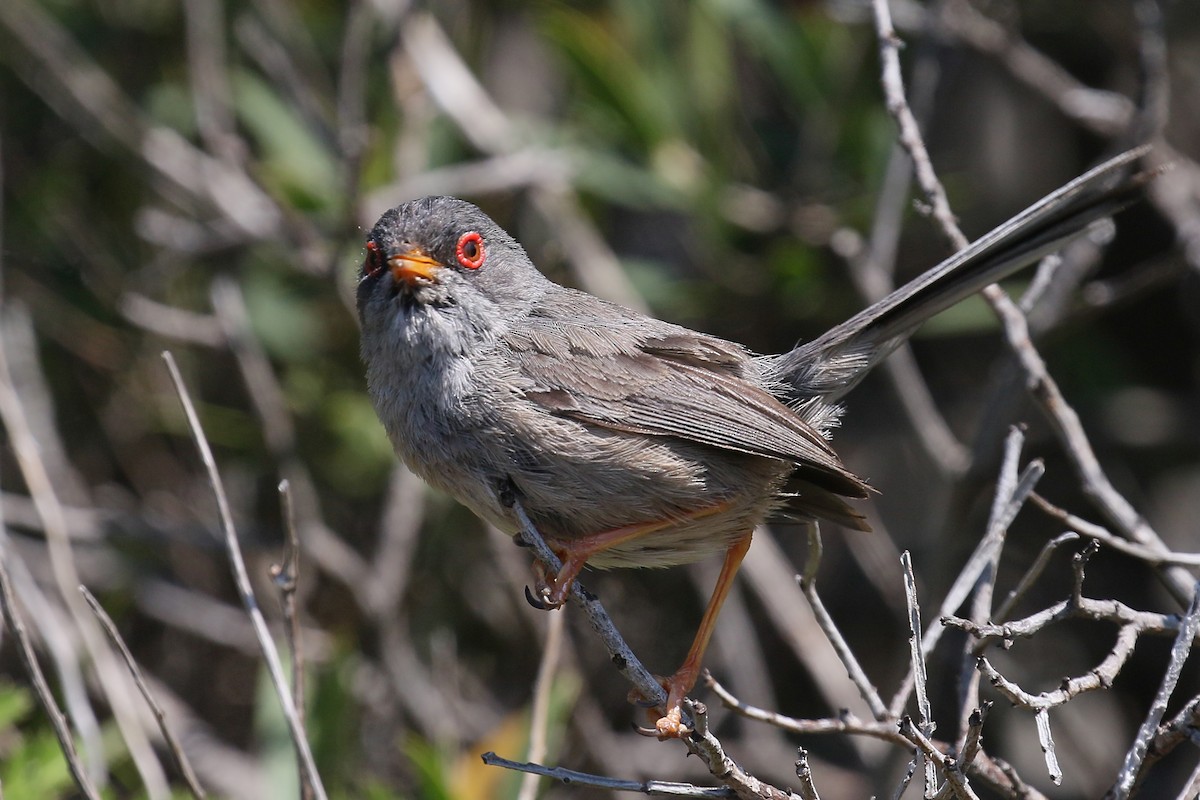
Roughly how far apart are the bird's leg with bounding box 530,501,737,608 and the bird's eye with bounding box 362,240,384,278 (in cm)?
94

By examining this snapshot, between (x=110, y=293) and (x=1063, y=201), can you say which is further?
(x=110, y=293)

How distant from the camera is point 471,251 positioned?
140 inches

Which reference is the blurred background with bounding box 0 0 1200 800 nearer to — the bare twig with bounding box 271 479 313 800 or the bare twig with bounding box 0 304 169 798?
the bare twig with bounding box 0 304 169 798

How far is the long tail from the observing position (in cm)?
304

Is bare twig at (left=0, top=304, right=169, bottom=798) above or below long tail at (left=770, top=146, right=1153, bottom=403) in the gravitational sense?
below

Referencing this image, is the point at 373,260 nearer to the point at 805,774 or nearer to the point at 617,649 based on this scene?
the point at 617,649

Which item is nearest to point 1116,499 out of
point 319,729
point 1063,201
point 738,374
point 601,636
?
point 1063,201

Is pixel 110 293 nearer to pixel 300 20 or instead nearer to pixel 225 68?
pixel 225 68

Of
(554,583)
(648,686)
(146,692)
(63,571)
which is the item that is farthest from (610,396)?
(63,571)

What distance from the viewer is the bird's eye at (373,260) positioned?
3490 mm

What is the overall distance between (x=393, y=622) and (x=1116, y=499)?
9.39 ft

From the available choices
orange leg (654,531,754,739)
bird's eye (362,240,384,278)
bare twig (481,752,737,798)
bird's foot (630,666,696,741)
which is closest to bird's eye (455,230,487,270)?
bird's eye (362,240,384,278)

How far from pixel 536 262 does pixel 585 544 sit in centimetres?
235

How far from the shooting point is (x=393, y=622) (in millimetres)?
4887
